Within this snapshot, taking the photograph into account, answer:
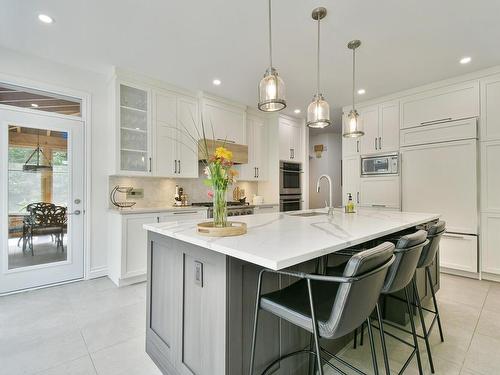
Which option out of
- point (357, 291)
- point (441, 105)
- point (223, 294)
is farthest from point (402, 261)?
point (441, 105)

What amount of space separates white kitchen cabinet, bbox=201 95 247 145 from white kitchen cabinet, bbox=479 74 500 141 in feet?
11.2

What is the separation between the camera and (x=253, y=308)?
4.29 ft

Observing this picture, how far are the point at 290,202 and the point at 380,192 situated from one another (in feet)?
5.58

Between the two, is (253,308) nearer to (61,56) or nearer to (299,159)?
(61,56)

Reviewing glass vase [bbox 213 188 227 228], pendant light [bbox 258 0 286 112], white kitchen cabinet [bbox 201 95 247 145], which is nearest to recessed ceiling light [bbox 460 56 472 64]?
pendant light [bbox 258 0 286 112]

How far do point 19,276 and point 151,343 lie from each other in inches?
90.0

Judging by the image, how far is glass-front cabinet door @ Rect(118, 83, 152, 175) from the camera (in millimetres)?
3436

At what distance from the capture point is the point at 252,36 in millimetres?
2617

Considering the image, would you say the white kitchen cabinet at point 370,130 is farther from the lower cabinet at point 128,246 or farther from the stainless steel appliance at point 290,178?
the lower cabinet at point 128,246

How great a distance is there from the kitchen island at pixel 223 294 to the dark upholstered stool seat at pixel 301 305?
0.38 feet

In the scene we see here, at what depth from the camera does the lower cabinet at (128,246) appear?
3127 mm

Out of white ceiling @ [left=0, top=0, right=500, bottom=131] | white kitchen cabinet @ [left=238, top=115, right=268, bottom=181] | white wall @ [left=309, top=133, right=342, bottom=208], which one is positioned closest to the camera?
white ceiling @ [left=0, top=0, right=500, bottom=131]

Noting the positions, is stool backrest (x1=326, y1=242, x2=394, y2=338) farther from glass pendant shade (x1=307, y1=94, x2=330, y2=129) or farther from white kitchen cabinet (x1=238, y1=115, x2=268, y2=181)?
white kitchen cabinet (x1=238, y1=115, x2=268, y2=181)

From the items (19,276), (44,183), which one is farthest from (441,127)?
(19,276)
